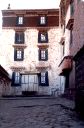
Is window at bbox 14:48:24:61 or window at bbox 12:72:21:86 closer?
window at bbox 12:72:21:86

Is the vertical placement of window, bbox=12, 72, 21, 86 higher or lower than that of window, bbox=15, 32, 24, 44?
lower

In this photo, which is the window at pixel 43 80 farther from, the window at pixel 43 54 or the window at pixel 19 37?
the window at pixel 19 37

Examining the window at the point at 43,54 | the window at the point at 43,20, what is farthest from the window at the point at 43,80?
the window at the point at 43,20

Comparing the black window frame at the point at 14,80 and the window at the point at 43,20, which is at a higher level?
the window at the point at 43,20

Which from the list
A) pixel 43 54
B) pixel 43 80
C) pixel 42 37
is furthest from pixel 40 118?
pixel 42 37

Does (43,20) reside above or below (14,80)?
above

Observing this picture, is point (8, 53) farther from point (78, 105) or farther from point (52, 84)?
point (78, 105)

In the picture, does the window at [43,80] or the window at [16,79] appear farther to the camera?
the window at [16,79]

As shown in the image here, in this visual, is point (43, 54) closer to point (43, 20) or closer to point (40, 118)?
point (43, 20)

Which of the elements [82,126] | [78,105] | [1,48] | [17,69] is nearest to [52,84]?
[17,69]

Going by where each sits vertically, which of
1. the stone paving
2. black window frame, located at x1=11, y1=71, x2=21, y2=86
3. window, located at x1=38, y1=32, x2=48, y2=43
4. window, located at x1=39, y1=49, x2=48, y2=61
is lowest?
the stone paving

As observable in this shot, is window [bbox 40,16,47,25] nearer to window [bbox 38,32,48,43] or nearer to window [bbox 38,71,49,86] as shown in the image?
window [bbox 38,32,48,43]

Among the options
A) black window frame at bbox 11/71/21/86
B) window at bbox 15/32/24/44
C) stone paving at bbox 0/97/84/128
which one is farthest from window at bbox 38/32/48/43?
stone paving at bbox 0/97/84/128

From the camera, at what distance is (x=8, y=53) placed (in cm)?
4456
